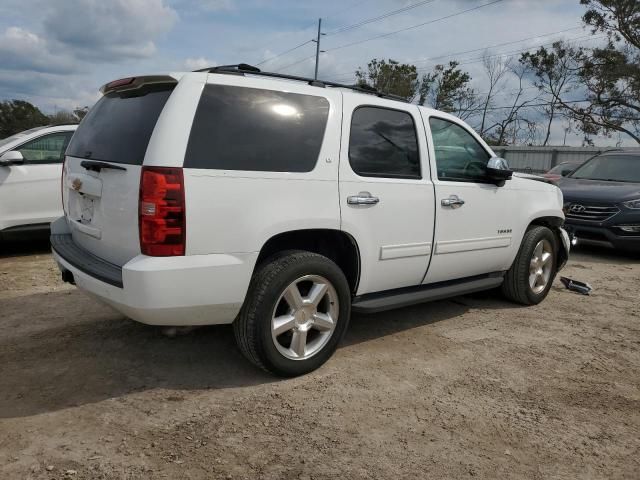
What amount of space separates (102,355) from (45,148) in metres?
4.35

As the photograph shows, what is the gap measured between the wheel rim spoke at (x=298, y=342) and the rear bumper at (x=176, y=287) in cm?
46

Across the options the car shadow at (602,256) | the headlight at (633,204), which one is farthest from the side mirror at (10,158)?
the headlight at (633,204)

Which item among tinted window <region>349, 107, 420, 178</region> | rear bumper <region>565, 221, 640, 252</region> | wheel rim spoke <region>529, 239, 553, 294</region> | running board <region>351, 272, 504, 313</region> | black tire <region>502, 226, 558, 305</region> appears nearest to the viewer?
tinted window <region>349, 107, 420, 178</region>

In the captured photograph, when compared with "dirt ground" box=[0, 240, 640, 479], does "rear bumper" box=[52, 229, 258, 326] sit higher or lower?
higher

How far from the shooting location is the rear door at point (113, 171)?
9.96 ft

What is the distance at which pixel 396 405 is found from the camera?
10.6 ft

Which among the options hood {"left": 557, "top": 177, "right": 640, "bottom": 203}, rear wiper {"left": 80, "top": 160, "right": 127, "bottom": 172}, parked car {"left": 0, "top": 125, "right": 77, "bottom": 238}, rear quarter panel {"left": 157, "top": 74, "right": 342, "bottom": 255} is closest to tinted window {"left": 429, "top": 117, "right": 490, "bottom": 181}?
rear quarter panel {"left": 157, "top": 74, "right": 342, "bottom": 255}

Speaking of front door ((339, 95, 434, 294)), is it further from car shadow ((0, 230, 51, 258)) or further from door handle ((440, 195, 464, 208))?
car shadow ((0, 230, 51, 258))

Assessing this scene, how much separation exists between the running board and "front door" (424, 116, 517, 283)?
3.3 inches

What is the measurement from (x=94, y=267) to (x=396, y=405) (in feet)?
6.50

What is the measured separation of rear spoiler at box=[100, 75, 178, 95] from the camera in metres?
3.16

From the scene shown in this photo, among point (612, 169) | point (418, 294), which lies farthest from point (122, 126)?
point (612, 169)

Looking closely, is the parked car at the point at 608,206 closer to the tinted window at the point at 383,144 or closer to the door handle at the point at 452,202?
the door handle at the point at 452,202

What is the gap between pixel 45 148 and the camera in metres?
7.10
